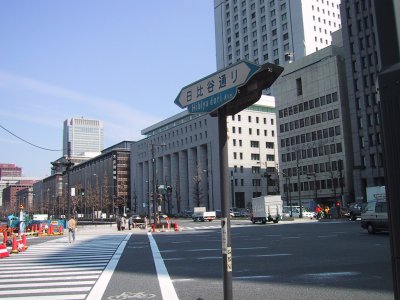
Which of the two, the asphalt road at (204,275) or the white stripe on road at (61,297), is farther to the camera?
the asphalt road at (204,275)

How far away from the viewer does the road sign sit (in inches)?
211

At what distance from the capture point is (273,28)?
125250 millimetres

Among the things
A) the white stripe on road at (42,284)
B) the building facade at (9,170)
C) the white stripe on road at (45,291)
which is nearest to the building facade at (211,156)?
the building facade at (9,170)

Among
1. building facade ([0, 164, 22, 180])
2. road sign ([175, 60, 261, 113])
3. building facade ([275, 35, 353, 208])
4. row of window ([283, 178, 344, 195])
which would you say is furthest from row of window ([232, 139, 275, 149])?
building facade ([0, 164, 22, 180])

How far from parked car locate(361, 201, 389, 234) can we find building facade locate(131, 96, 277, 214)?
7746 cm

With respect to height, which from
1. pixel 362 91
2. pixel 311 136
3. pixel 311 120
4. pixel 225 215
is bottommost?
pixel 225 215

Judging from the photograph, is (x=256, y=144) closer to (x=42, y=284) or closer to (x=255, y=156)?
(x=255, y=156)

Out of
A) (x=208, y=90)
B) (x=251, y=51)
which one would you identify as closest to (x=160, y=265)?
(x=208, y=90)

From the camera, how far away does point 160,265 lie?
1402 centimetres

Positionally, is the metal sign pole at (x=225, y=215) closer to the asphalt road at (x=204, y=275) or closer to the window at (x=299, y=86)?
the asphalt road at (x=204, y=275)

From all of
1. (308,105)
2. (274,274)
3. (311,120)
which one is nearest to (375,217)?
(274,274)

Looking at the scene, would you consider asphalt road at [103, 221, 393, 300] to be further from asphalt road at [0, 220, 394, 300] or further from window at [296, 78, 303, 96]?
window at [296, 78, 303, 96]

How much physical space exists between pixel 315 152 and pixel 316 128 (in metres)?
4.92

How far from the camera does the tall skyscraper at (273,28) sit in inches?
4658
